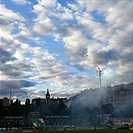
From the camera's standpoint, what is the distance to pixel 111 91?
167 metres

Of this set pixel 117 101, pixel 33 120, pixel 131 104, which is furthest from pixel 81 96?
pixel 33 120

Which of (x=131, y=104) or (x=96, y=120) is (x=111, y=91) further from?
(x=96, y=120)

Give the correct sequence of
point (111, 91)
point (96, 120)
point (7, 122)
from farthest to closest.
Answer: point (111, 91), point (96, 120), point (7, 122)

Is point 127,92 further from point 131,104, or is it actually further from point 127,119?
point 127,119

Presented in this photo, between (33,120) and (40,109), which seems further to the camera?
(40,109)

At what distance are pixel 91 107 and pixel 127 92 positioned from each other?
95.8 feet

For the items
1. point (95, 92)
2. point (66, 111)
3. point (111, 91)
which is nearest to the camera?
point (66, 111)

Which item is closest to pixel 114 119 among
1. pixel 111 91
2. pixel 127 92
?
pixel 127 92

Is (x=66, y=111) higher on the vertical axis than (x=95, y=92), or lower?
lower

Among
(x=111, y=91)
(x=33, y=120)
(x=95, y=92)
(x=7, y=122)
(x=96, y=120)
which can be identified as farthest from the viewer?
(x=111, y=91)

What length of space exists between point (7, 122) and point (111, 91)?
92.6 m

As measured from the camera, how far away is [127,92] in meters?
152

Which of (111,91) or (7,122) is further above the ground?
(111,91)

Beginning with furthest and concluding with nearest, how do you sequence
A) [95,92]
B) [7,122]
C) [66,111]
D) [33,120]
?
[95,92] < [66,111] < [33,120] < [7,122]
